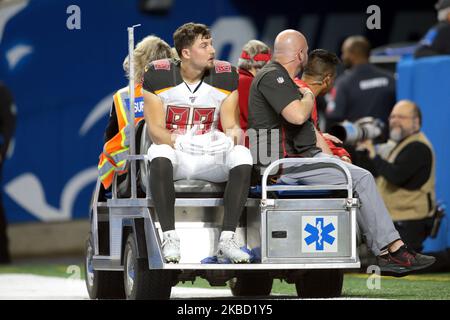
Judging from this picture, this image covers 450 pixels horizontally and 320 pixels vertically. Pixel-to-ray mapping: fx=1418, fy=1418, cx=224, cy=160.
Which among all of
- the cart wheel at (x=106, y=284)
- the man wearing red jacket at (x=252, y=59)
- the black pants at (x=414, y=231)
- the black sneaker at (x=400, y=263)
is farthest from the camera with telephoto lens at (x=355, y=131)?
the black sneaker at (x=400, y=263)

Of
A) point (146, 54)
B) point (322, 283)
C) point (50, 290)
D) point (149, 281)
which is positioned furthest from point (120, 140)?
point (50, 290)

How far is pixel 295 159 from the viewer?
8898mm

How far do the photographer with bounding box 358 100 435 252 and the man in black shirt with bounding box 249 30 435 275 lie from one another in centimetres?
364

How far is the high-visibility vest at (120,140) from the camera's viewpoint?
32.2 ft

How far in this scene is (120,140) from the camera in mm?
9945

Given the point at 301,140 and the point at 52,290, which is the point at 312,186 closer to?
the point at 301,140

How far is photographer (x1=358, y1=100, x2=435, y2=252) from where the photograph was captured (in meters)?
13.0

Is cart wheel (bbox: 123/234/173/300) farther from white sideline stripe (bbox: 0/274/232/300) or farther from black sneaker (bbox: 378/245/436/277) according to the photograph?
white sideline stripe (bbox: 0/274/232/300)

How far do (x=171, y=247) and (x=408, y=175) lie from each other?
473 centimetres

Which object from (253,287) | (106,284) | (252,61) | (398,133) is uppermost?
(252,61)

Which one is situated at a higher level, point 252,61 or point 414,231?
point 252,61

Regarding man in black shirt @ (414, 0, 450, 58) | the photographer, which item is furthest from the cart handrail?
man in black shirt @ (414, 0, 450, 58)

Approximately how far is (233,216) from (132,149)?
956 millimetres
